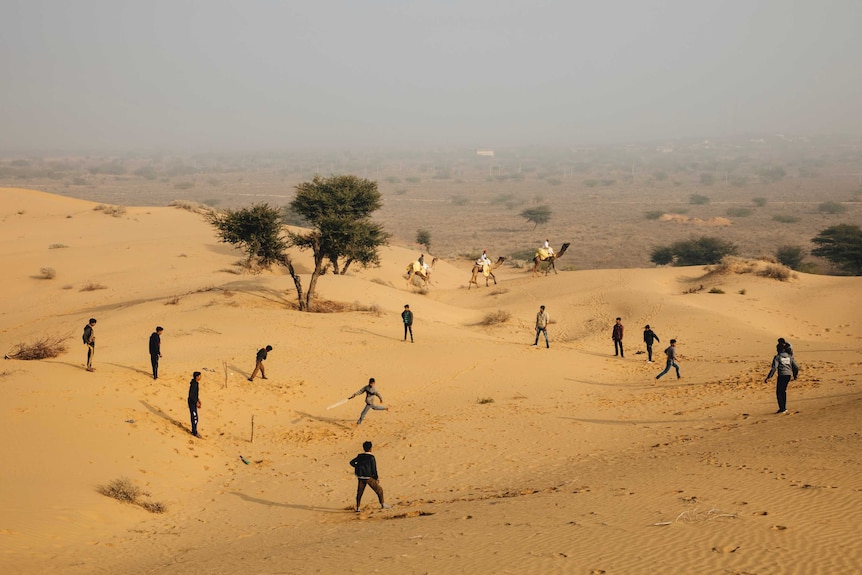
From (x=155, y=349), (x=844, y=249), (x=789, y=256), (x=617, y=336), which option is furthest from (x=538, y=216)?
(x=155, y=349)

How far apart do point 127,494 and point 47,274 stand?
2853 centimetres

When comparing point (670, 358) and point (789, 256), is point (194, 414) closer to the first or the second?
point (670, 358)

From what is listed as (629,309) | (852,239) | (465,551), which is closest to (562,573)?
(465,551)

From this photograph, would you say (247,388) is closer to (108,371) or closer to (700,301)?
(108,371)

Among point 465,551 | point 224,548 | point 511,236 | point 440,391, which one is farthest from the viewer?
point 511,236

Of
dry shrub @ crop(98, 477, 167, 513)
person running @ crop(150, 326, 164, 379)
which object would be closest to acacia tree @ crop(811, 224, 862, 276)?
person running @ crop(150, 326, 164, 379)

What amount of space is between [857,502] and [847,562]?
2.06 m

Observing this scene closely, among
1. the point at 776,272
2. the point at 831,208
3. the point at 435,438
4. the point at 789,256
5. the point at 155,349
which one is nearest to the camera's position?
the point at 435,438

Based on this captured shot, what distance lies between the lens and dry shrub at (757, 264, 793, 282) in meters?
35.9

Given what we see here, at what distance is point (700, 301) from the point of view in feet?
106

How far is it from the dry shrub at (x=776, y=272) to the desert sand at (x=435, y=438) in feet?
6.86

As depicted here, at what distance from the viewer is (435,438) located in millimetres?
16625

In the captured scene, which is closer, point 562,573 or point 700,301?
point 562,573

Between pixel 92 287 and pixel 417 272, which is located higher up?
pixel 417 272
